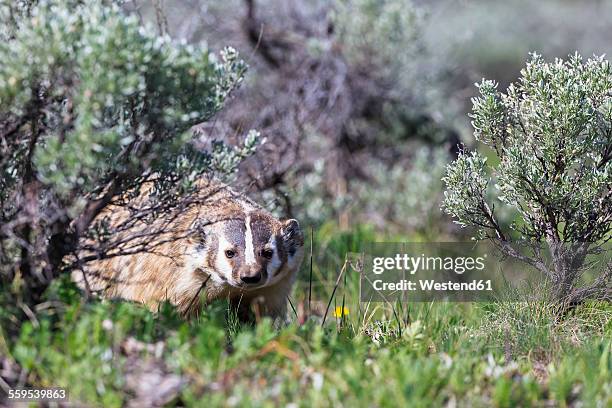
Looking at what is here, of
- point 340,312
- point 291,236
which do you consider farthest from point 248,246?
point 340,312

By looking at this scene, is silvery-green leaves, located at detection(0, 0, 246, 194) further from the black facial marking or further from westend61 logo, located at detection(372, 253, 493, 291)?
westend61 logo, located at detection(372, 253, 493, 291)

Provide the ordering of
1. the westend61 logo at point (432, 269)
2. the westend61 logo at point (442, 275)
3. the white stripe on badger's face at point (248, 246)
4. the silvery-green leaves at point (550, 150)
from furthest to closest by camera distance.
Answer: the westend61 logo at point (432, 269)
the westend61 logo at point (442, 275)
the white stripe on badger's face at point (248, 246)
the silvery-green leaves at point (550, 150)

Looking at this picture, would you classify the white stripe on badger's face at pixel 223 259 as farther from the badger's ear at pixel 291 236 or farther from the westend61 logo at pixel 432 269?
the westend61 logo at pixel 432 269

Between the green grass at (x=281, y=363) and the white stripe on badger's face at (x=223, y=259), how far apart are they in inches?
28.3

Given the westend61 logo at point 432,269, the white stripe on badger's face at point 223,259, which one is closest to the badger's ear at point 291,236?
the white stripe on badger's face at point 223,259

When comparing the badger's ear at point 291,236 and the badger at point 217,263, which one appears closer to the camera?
the badger at point 217,263

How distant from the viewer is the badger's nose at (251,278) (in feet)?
14.9

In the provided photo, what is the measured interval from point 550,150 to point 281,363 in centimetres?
186

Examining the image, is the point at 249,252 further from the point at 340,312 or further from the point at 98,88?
the point at 98,88

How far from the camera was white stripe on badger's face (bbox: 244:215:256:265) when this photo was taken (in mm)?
4643

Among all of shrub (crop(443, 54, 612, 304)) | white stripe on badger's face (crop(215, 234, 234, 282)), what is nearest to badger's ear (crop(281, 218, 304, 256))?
white stripe on badger's face (crop(215, 234, 234, 282))

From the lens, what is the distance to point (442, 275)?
5.52 metres

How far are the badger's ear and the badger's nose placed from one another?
0.42 metres

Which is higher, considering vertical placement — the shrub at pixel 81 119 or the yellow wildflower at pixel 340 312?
the shrub at pixel 81 119
